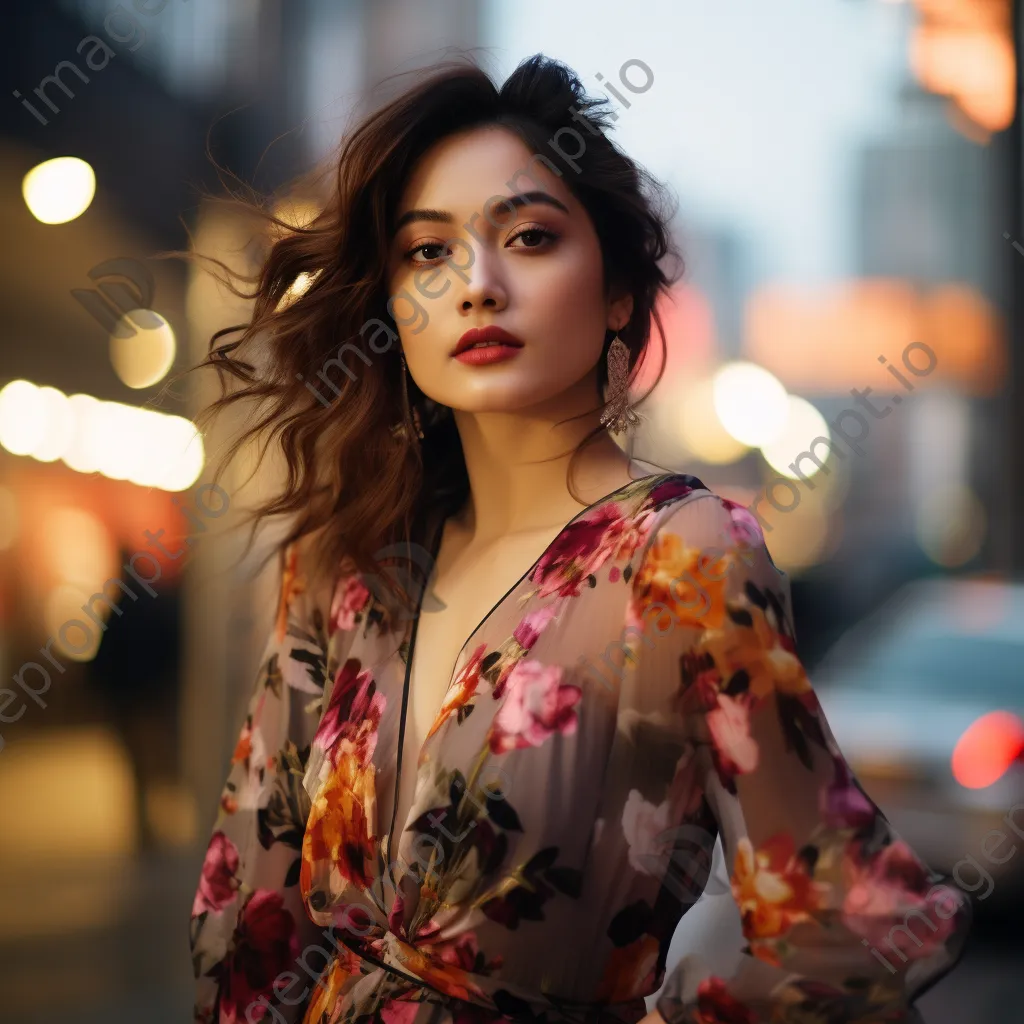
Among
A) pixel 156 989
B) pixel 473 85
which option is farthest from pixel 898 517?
→ pixel 473 85

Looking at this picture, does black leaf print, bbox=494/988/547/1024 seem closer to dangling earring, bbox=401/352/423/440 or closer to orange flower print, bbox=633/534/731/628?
orange flower print, bbox=633/534/731/628

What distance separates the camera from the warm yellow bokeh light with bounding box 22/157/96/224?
5543 millimetres

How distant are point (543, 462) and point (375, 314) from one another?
1.08 feet

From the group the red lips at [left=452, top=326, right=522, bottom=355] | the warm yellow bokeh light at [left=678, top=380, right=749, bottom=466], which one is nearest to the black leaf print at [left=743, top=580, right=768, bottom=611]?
the red lips at [left=452, top=326, right=522, bottom=355]

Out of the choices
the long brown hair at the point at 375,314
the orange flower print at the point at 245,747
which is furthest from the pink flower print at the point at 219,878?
the long brown hair at the point at 375,314

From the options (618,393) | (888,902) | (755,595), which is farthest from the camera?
(618,393)

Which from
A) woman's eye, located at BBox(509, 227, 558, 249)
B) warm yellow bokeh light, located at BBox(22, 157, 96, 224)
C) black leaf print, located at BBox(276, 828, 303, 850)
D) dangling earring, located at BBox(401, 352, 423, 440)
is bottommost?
black leaf print, located at BBox(276, 828, 303, 850)

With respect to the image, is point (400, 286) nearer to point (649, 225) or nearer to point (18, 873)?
point (649, 225)

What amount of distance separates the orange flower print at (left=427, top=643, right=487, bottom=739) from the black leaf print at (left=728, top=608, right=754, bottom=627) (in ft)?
1.12

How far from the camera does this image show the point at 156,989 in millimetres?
4074

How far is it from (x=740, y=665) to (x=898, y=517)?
30.3m

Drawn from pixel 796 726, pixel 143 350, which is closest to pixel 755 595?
pixel 796 726

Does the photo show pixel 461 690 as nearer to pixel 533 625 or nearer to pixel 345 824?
pixel 533 625

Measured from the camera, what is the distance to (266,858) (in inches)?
67.2
